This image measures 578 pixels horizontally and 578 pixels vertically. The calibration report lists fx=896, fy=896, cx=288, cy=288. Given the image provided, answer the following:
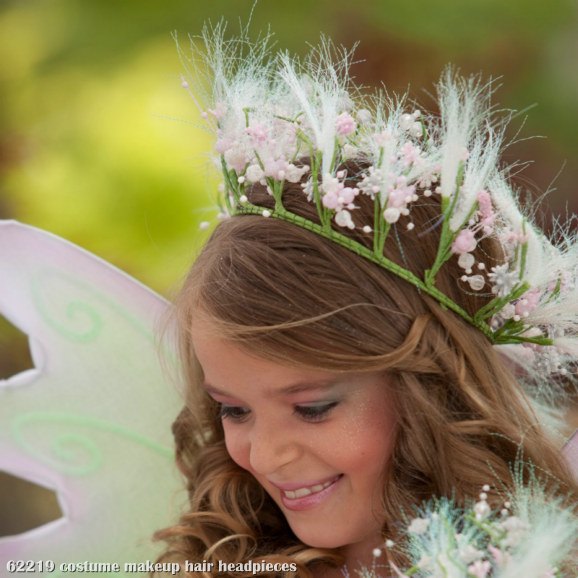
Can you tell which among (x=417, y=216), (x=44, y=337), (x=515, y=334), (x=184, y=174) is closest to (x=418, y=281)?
(x=417, y=216)

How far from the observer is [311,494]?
5.20ft

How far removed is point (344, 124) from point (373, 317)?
1.14 ft

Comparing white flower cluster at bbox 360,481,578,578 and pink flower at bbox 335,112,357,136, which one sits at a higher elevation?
pink flower at bbox 335,112,357,136

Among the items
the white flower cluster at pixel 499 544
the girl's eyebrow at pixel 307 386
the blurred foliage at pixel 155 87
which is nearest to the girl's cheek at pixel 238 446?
the girl's eyebrow at pixel 307 386

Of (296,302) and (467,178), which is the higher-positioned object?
(467,178)

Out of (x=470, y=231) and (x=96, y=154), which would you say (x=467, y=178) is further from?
(x=96, y=154)

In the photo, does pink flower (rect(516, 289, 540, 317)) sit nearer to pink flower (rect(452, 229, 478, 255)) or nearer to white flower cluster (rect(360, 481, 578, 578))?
pink flower (rect(452, 229, 478, 255))

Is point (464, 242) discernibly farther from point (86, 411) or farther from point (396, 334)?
point (86, 411)

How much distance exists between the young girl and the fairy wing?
1.45 feet

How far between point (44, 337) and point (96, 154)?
0.85 meters

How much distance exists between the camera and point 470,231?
5.09 feet

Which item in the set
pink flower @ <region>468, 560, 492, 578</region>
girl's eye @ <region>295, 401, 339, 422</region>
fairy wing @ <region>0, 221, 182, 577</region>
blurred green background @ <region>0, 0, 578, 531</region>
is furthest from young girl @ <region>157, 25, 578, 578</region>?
blurred green background @ <region>0, 0, 578, 531</region>

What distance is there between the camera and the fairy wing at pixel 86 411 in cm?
206

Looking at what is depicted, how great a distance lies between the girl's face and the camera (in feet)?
4.92
